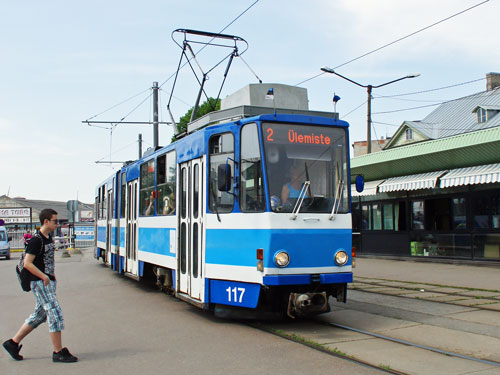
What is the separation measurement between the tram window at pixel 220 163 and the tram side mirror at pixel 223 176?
206 millimetres

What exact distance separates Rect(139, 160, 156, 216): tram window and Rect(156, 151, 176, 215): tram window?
1.40 ft

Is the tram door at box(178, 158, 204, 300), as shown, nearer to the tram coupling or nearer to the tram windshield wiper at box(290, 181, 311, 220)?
the tram coupling

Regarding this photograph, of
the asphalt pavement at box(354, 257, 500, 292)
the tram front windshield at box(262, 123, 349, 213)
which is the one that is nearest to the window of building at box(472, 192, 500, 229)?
the asphalt pavement at box(354, 257, 500, 292)

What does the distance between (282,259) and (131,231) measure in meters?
7.01

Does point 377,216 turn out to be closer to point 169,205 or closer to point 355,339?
point 169,205


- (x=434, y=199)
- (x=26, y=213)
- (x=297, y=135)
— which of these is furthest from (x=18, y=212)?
(x=297, y=135)

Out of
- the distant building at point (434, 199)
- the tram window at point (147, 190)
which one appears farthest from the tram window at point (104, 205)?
the distant building at point (434, 199)

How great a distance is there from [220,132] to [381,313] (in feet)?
13.3

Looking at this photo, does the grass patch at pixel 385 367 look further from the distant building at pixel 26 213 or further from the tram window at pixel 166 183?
the distant building at pixel 26 213

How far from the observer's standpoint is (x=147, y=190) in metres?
12.3

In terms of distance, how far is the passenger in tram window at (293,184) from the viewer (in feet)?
25.6

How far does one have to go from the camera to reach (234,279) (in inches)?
313

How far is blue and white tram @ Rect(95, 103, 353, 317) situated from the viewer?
7.65 meters

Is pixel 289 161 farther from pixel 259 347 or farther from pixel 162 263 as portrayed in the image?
pixel 162 263
